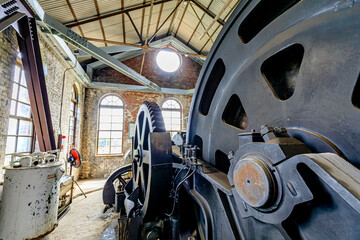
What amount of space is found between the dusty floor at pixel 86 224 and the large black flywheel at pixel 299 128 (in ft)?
8.09

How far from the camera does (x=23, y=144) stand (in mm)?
3613

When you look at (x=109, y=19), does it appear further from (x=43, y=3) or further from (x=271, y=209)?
(x=271, y=209)

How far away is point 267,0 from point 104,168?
7.69 m

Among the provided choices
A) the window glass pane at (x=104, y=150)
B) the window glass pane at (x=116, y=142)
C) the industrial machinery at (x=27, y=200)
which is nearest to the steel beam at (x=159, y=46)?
the window glass pane at (x=116, y=142)

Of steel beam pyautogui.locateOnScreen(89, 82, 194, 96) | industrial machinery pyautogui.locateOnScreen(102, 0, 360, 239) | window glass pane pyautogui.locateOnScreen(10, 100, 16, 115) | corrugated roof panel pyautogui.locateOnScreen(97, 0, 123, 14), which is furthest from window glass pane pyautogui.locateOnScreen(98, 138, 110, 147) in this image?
industrial machinery pyautogui.locateOnScreen(102, 0, 360, 239)

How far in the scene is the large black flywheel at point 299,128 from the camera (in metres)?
0.43

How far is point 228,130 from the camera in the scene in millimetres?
1044

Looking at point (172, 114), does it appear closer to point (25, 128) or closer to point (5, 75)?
point (25, 128)

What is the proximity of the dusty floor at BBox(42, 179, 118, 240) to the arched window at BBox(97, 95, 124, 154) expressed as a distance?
140 inches

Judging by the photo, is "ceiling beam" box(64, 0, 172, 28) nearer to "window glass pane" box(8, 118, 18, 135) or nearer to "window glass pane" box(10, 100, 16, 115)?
"window glass pane" box(10, 100, 16, 115)

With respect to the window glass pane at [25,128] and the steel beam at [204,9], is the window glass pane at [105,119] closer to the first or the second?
the window glass pane at [25,128]

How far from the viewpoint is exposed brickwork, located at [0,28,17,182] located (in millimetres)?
2809

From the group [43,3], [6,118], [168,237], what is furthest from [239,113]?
[43,3]

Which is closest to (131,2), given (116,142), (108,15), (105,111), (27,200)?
(108,15)
